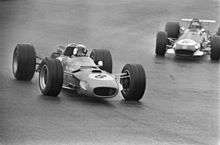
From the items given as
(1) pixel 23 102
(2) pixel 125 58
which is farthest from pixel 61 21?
(1) pixel 23 102

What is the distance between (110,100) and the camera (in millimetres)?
13703

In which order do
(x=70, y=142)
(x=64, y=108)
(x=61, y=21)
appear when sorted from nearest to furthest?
1. (x=70, y=142)
2. (x=64, y=108)
3. (x=61, y=21)

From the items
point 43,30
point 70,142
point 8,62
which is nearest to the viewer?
point 70,142

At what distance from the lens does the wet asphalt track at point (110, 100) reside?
10594 mm

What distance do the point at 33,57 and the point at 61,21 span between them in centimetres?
1390

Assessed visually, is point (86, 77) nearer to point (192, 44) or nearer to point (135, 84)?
point (135, 84)

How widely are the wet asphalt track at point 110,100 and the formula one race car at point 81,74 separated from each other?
0.21 m

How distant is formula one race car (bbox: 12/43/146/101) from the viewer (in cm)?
1317

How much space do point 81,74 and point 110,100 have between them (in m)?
0.72

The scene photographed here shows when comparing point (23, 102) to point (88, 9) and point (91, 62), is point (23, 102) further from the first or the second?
point (88, 9)

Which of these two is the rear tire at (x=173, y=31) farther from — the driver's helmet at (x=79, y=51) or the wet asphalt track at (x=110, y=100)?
the driver's helmet at (x=79, y=51)

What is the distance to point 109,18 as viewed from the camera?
96.7ft

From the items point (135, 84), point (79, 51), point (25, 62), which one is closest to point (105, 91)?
point (135, 84)

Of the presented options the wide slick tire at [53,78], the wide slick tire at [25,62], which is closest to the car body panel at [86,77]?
the wide slick tire at [53,78]
